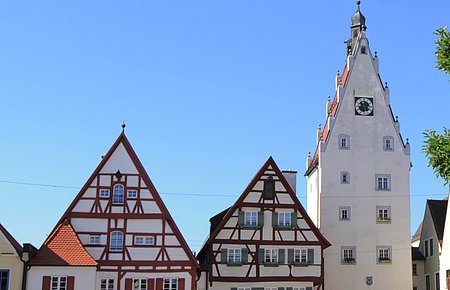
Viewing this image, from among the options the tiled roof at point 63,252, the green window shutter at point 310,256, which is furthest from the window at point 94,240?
the green window shutter at point 310,256

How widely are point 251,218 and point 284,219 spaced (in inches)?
88.8

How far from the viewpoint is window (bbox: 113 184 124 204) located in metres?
48.4

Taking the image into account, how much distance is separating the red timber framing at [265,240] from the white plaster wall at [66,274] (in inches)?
312

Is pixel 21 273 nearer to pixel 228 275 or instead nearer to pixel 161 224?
pixel 161 224

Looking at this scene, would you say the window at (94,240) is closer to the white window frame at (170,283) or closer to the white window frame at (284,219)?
the white window frame at (170,283)

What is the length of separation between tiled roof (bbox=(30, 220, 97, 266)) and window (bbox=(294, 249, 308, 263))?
1363 centimetres

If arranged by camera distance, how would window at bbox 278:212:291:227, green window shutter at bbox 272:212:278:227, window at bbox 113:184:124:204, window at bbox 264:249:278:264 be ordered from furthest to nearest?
window at bbox 278:212:291:227 → green window shutter at bbox 272:212:278:227 → window at bbox 264:249:278:264 → window at bbox 113:184:124:204

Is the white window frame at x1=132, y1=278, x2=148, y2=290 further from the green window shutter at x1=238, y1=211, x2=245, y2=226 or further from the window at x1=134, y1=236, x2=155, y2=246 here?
the green window shutter at x1=238, y1=211, x2=245, y2=226

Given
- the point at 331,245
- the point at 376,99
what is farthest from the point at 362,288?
the point at 376,99

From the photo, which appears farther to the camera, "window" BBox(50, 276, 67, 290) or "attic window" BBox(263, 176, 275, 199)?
"attic window" BBox(263, 176, 275, 199)

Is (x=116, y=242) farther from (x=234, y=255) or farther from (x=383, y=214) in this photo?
(x=383, y=214)

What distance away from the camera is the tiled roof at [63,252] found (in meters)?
45.4

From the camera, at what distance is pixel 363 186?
190 ft

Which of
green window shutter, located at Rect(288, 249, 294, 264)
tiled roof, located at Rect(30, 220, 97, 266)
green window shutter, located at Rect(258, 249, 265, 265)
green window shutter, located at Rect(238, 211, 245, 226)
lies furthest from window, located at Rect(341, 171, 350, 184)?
tiled roof, located at Rect(30, 220, 97, 266)
